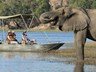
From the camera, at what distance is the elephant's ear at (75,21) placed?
70.0ft

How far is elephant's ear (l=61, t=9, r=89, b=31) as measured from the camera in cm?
2134

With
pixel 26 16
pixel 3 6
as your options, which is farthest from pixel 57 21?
pixel 3 6

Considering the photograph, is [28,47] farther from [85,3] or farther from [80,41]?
[85,3]

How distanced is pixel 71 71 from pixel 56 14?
2.65m

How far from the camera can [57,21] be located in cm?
2114

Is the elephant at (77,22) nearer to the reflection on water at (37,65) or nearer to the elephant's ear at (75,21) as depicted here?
the elephant's ear at (75,21)

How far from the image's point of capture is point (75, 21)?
21500 mm

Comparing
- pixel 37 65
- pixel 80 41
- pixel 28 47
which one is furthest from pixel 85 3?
pixel 80 41

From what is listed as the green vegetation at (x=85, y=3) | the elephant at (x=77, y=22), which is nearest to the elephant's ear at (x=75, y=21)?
the elephant at (x=77, y=22)

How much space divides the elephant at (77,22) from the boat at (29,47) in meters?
8.40

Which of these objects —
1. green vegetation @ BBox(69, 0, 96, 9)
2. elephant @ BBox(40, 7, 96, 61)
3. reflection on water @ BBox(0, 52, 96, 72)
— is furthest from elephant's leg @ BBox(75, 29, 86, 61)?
green vegetation @ BBox(69, 0, 96, 9)

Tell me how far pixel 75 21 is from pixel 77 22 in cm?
10

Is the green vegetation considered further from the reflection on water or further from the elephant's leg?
the elephant's leg

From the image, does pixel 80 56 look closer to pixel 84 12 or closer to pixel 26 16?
pixel 84 12
